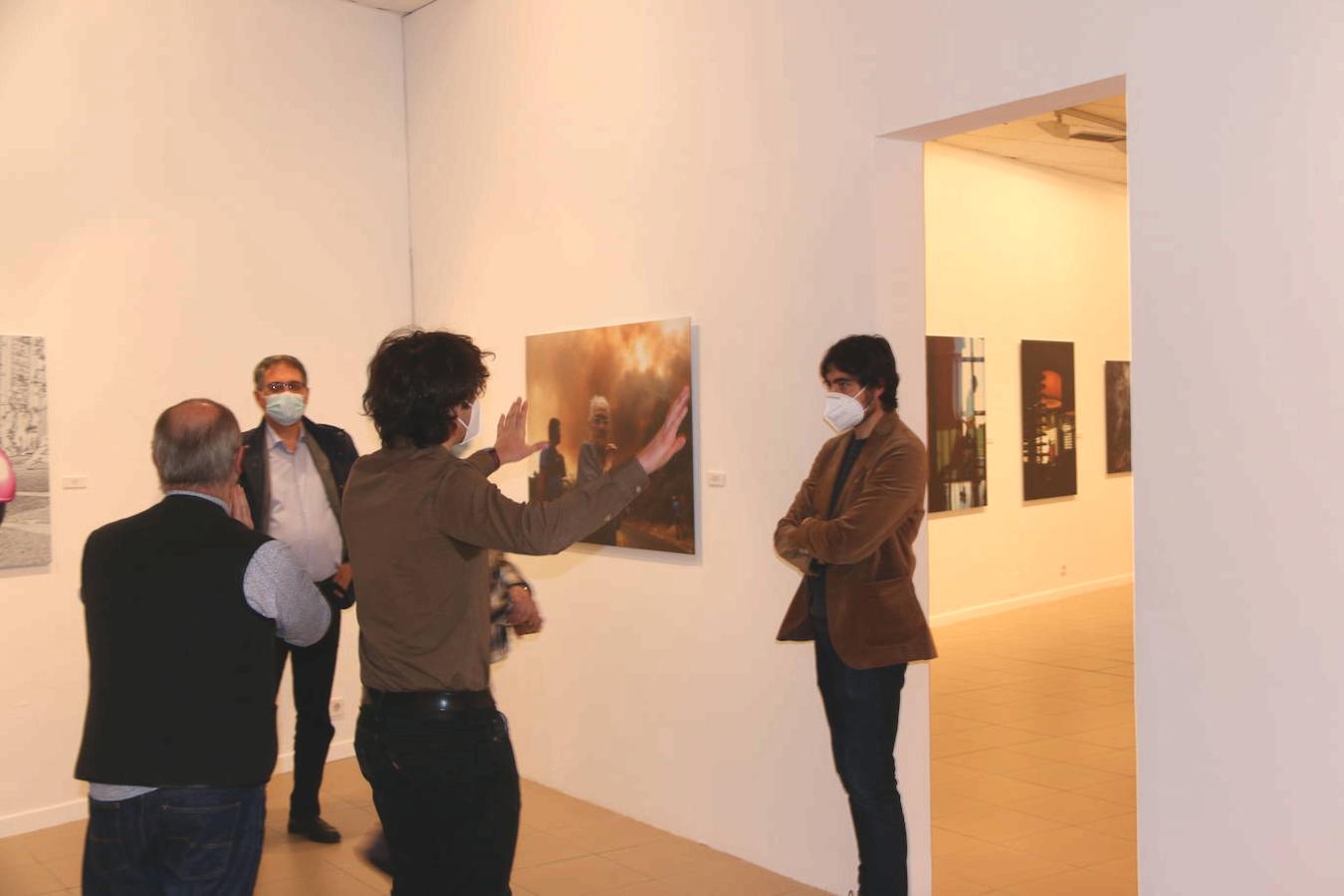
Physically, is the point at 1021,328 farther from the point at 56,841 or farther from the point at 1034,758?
the point at 56,841

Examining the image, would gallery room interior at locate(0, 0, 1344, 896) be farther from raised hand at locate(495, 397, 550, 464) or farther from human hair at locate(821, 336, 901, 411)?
raised hand at locate(495, 397, 550, 464)

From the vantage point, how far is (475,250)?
6.54m

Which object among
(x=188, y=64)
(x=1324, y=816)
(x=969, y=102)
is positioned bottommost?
(x=1324, y=816)

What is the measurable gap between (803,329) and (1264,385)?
69.8 inches

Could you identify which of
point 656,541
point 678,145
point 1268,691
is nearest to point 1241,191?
point 1268,691

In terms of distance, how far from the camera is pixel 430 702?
2711 mm

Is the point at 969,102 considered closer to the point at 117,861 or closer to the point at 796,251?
the point at 796,251

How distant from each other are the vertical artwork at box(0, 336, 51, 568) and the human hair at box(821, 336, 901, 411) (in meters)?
3.78

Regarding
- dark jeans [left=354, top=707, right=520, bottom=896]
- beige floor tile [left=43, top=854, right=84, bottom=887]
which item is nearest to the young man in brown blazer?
dark jeans [left=354, top=707, right=520, bottom=896]

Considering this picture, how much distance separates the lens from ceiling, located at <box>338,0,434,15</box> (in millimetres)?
6836

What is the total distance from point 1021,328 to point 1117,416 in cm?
180

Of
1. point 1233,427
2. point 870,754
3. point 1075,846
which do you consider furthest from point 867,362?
point 1075,846

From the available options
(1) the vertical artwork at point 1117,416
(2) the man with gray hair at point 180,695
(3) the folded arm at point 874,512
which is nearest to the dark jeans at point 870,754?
(3) the folded arm at point 874,512

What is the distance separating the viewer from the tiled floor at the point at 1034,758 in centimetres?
482
